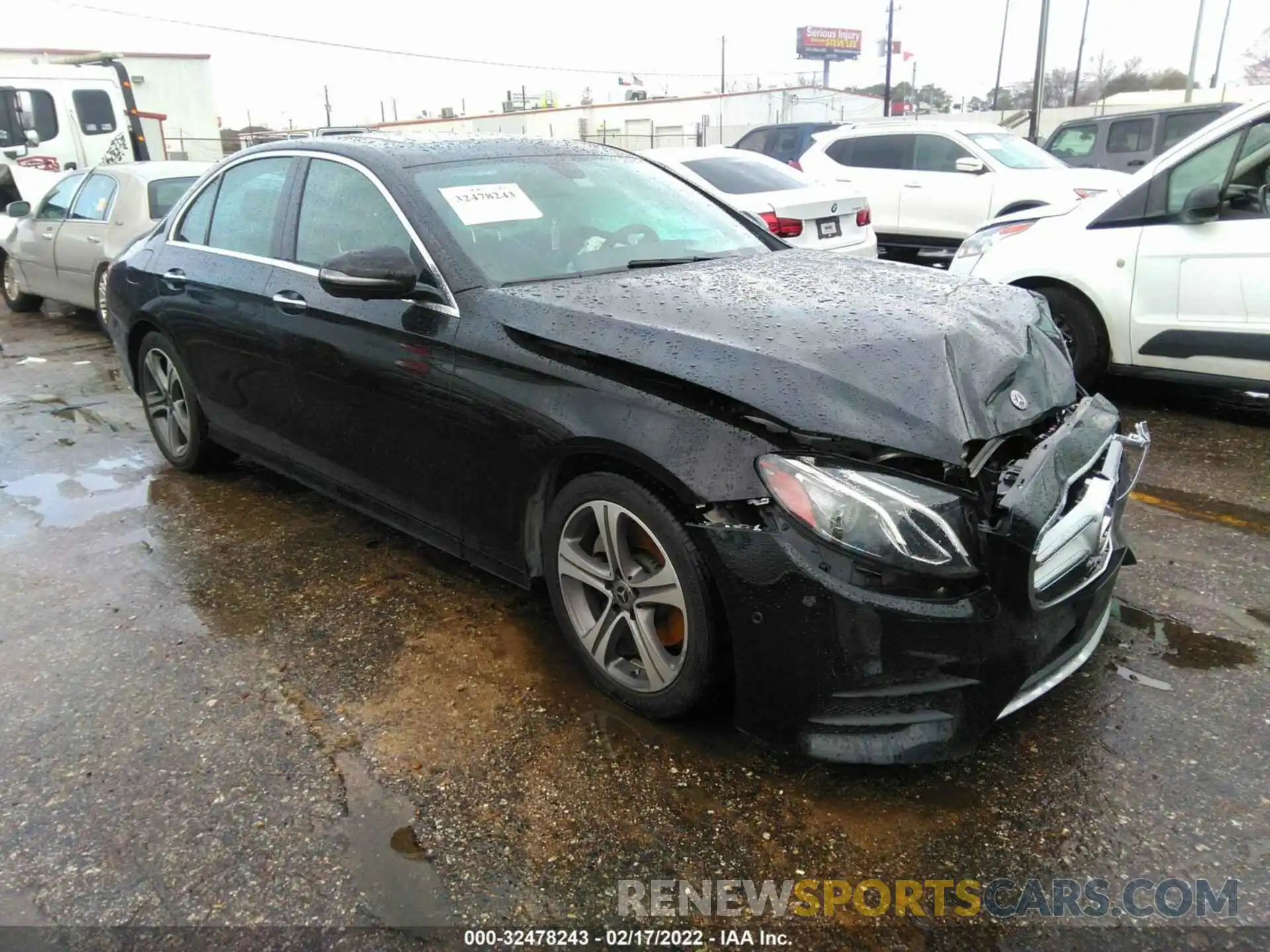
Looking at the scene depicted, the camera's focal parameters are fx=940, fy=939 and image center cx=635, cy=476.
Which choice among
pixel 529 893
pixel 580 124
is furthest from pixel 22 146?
pixel 580 124

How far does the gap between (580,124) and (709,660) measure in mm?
52659

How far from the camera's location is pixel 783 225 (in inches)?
283

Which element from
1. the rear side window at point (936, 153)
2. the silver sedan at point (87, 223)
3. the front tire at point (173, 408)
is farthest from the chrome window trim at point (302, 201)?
the rear side window at point (936, 153)

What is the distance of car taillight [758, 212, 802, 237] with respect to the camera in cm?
716

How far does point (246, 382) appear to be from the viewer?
13.3 feet

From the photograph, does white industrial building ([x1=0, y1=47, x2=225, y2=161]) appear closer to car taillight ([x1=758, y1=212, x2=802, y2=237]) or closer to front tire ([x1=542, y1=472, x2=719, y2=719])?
car taillight ([x1=758, y1=212, x2=802, y2=237])

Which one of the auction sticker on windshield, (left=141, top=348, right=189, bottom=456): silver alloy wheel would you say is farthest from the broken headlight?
(left=141, top=348, right=189, bottom=456): silver alloy wheel

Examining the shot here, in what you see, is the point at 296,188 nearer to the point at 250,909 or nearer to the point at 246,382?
the point at 246,382

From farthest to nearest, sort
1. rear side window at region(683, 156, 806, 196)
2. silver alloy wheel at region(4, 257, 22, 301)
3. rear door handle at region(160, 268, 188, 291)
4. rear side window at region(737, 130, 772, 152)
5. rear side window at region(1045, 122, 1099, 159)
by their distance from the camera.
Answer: rear side window at region(737, 130, 772, 152), rear side window at region(1045, 122, 1099, 159), silver alloy wheel at region(4, 257, 22, 301), rear side window at region(683, 156, 806, 196), rear door handle at region(160, 268, 188, 291)

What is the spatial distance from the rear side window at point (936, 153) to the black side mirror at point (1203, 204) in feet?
19.3

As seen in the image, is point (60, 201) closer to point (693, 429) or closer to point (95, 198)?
point (95, 198)

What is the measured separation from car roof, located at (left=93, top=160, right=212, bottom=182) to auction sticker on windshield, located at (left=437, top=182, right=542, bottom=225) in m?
5.89

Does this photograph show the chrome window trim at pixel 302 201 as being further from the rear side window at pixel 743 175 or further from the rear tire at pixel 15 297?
the rear tire at pixel 15 297

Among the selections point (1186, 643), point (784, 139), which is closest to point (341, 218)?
point (1186, 643)
